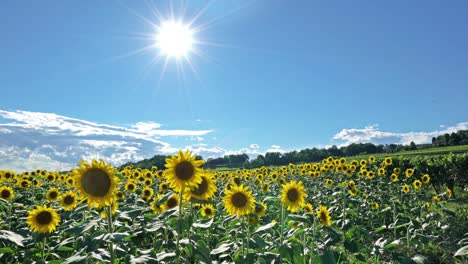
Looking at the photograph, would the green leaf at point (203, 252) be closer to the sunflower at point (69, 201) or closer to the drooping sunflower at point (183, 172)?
the drooping sunflower at point (183, 172)

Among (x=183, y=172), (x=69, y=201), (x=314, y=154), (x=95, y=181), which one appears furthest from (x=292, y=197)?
(x=314, y=154)

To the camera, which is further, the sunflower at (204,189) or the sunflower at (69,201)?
the sunflower at (69,201)

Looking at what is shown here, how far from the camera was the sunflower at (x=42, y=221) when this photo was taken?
5.93 meters

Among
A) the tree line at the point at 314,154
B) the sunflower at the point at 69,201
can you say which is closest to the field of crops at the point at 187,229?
the sunflower at the point at 69,201

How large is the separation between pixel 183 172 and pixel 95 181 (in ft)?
3.05

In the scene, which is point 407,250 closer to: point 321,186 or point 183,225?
point 183,225

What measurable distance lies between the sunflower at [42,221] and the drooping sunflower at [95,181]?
272 centimetres

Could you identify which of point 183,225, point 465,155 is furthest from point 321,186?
point 183,225

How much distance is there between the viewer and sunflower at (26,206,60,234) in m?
5.93

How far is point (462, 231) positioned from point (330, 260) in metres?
9.31

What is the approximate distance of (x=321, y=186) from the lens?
17.8m

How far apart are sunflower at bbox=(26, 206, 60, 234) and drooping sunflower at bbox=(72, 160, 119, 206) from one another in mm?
2719

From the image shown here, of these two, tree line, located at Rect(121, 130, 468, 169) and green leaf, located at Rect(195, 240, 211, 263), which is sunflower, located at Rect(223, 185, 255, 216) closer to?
green leaf, located at Rect(195, 240, 211, 263)

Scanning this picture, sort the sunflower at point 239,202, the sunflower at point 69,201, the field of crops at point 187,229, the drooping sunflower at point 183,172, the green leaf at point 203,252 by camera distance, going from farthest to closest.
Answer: the sunflower at point 69,201 → the sunflower at point 239,202 → the drooping sunflower at point 183,172 → the field of crops at point 187,229 → the green leaf at point 203,252
